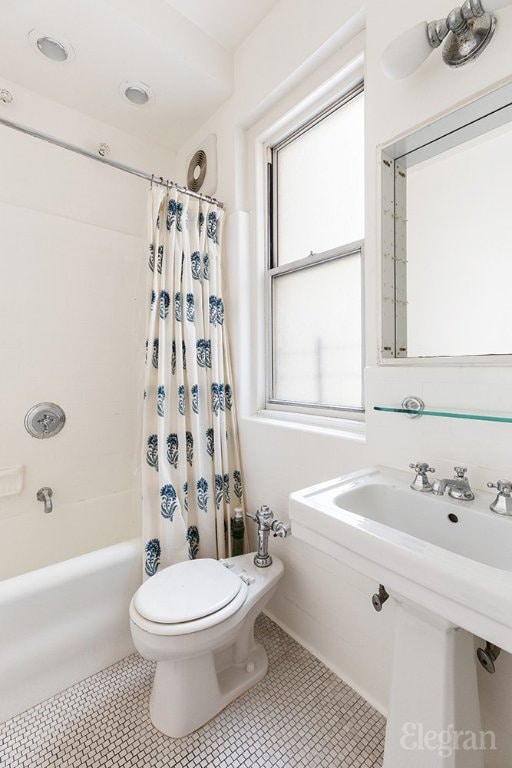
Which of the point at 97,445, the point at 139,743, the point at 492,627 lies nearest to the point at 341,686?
the point at 139,743

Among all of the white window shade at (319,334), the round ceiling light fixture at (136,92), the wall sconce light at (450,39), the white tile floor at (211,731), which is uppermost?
the round ceiling light fixture at (136,92)

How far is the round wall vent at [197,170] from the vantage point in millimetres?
1956

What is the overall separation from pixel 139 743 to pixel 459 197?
76.2 inches

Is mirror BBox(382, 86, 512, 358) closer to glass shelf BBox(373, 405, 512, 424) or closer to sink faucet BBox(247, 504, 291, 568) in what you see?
glass shelf BBox(373, 405, 512, 424)

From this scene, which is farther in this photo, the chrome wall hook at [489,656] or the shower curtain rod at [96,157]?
the shower curtain rod at [96,157]

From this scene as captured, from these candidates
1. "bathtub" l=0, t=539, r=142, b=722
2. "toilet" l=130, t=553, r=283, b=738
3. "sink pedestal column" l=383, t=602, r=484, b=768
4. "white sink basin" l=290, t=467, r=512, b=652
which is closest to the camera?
"white sink basin" l=290, t=467, r=512, b=652

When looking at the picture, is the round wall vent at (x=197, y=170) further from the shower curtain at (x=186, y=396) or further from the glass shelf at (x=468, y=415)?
the glass shelf at (x=468, y=415)

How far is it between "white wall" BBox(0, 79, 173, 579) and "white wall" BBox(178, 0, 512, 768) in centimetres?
55

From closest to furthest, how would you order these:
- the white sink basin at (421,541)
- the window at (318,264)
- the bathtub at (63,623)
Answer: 1. the white sink basin at (421,541)
2. the bathtub at (63,623)
3. the window at (318,264)

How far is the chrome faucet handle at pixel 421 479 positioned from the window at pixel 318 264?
429 mm

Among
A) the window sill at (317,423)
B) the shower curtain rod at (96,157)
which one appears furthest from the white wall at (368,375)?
the shower curtain rod at (96,157)

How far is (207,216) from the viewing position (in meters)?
1.70

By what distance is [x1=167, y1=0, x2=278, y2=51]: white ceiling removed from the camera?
4.93 feet

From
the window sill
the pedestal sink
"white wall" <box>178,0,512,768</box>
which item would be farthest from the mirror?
the pedestal sink
